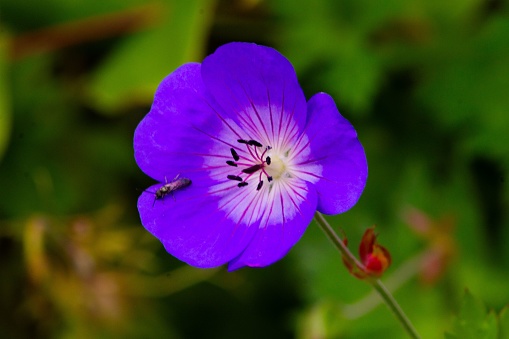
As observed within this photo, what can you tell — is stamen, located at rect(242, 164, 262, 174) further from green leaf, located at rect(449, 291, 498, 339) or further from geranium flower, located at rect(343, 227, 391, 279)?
green leaf, located at rect(449, 291, 498, 339)

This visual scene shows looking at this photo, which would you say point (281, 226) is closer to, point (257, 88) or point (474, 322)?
point (257, 88)

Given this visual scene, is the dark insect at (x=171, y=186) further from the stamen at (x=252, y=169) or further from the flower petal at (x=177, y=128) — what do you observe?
the stamen at (x=252, y=169)

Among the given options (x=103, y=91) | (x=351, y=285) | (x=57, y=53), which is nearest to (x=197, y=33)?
(x=103, y=91)

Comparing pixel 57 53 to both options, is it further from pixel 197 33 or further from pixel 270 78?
pixel 270 78

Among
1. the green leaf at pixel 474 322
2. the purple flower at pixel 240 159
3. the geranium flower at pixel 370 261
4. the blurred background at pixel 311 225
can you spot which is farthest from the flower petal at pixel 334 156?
the blurred background at pixel 311 225

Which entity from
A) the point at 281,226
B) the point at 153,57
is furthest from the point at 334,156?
the point at 153,57

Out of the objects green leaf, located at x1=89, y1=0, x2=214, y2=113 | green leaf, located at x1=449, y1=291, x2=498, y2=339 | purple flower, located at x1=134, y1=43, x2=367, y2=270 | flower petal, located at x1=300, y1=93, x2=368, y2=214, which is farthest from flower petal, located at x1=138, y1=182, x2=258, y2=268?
green leaf, located at x1=89, y1=0, x2=214, y2=113
